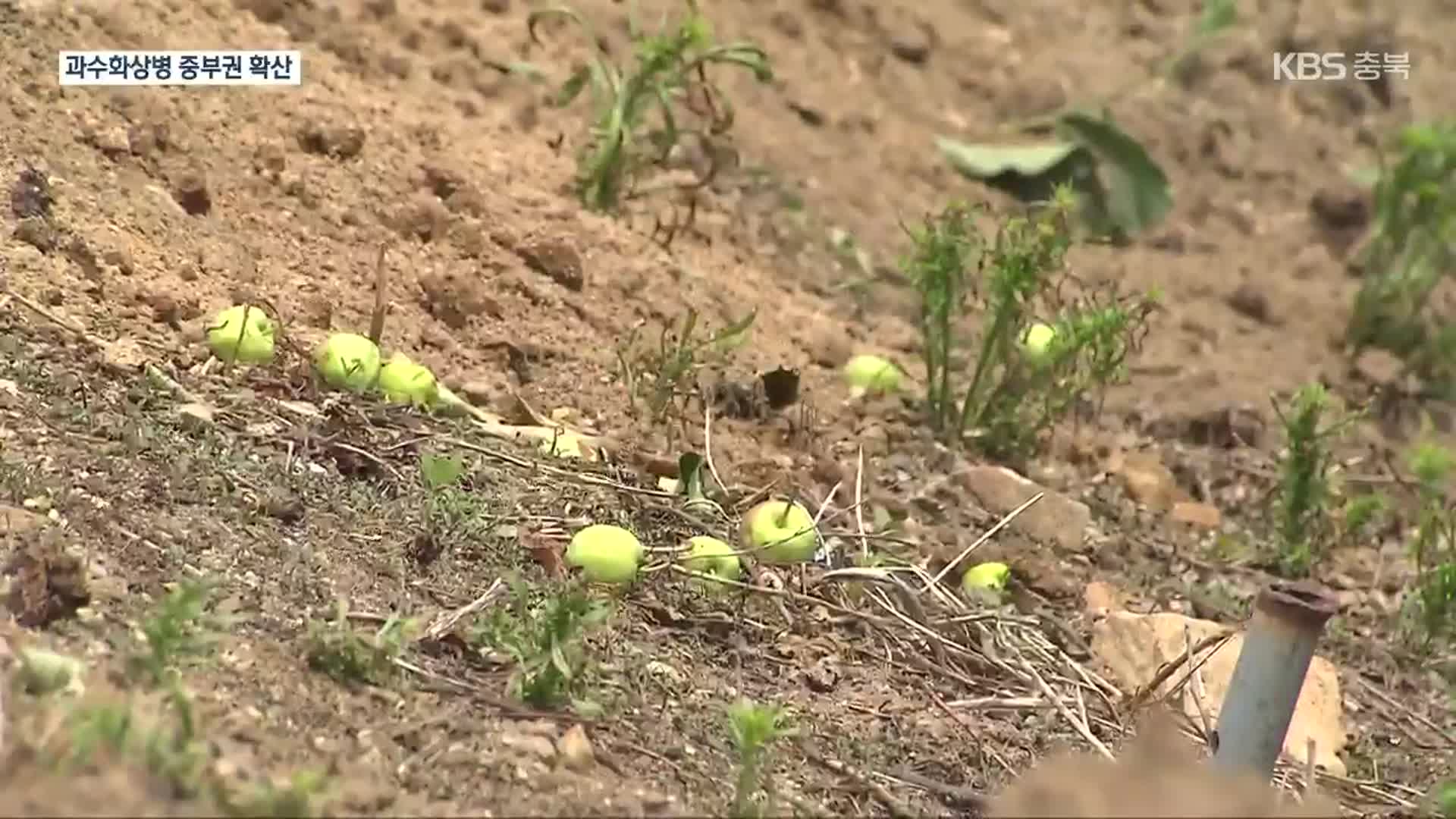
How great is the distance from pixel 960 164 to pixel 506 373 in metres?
1.85

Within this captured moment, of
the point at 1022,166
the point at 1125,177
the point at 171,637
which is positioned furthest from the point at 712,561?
the point at 1125,177

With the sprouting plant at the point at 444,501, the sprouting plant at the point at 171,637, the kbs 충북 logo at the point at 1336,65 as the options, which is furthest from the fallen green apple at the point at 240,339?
the kbs 충북 logo at the point at 1336,65

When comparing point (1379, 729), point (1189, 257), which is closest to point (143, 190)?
point (1379, 729)

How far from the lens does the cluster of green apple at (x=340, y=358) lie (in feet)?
6.95

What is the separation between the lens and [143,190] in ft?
7.76

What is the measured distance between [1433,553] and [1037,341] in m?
0.72

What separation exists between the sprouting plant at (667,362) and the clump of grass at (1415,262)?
1709 millimetres

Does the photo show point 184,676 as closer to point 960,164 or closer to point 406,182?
point 406,182

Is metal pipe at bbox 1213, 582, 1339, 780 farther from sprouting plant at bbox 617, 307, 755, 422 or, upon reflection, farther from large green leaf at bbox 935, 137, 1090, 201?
large green leaf at bbox 935, 137, 1090, 201

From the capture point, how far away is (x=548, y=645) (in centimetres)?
156

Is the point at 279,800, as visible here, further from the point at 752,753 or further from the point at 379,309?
the point at 379,309

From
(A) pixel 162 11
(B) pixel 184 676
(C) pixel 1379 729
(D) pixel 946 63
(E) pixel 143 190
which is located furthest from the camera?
(D) pixel 946 63

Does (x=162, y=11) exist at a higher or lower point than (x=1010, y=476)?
higher

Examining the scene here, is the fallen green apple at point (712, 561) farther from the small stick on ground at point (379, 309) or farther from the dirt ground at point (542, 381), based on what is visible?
the small stick on ground at point (379, 309)
